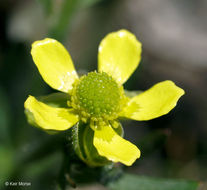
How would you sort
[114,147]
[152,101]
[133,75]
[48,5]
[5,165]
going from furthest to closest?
[133,75] < [5,165] < [48,5] < [152,101] < [114,147]

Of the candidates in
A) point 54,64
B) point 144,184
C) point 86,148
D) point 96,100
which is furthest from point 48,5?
point 144,184

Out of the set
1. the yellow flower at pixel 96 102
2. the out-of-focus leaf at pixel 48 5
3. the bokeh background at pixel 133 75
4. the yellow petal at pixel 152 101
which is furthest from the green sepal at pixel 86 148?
the out-of-focus leaf at pixel 48 5

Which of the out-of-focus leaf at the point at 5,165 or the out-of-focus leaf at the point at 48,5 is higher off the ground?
the out-of-focus leaf at the point at 48,5

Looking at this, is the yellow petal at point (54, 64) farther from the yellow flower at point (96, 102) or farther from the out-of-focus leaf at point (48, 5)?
the out-of-focus leaf at point (48, 5)

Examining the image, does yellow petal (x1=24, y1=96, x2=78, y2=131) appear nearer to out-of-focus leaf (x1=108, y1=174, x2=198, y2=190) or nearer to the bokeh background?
the bokeh background

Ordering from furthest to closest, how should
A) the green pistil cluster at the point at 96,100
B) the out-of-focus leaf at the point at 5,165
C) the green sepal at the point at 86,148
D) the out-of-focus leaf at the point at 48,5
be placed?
the out-of-focus leaf at the point at 5,165
the out-of-focus leaf at the point at 48,5
the green pistil cluster at the point at 96,100
the green sepal at the point at 86,148

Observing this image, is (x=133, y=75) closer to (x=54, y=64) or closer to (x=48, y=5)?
(x=48, y=5)

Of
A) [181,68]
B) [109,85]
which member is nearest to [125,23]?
[181,68]
